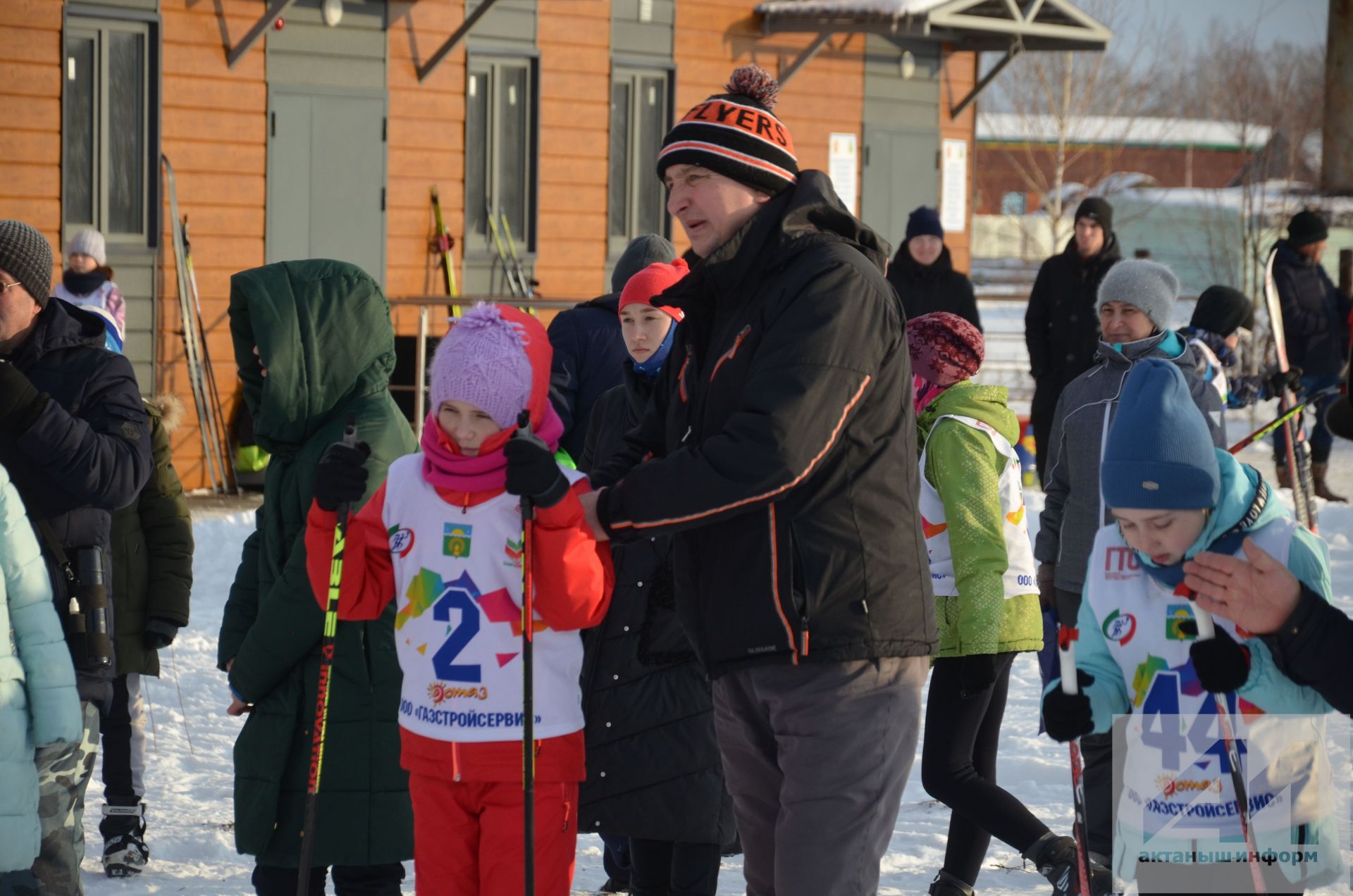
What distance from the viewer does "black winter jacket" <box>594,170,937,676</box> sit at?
286 cm

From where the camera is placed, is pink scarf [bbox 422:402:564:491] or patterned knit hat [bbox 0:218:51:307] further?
patterned knit hat [bbox 0:218:51:307]

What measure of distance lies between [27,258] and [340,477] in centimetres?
123

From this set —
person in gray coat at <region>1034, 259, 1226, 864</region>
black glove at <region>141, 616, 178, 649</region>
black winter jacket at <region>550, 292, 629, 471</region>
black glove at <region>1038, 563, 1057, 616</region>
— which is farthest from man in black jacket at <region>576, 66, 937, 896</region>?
black glove at <region>141, 616, 178, 649</region>

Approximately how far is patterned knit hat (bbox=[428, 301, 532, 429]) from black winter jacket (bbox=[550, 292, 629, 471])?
138cm

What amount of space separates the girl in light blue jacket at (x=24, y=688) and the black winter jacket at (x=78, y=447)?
27 cm

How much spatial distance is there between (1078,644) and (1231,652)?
37 centimetres

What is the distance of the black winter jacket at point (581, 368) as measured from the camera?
192 inches

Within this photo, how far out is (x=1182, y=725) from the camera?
298 cm

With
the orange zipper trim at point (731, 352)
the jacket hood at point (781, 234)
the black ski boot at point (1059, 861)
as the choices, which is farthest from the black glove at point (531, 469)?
the black ski boot at point (1059, 861)

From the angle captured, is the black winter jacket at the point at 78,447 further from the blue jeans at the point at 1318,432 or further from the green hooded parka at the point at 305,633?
the blue jeans at the point at 1318,432

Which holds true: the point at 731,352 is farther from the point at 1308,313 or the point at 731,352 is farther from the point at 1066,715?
the point at 1308,313

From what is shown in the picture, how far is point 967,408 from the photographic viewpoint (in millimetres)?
4434

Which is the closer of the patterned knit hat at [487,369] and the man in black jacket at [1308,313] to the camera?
the patterned knit hat at [487,369]

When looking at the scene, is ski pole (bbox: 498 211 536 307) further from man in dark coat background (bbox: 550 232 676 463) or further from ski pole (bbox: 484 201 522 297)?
man in dark coat background (bbox: 550 232 676 463)
